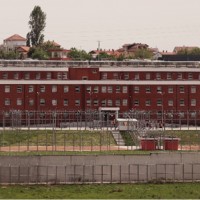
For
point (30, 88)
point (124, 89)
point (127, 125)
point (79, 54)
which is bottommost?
point (127, 125)

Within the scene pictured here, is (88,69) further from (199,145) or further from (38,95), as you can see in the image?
(199,145)

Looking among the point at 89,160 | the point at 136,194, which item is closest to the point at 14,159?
the point at 89,160

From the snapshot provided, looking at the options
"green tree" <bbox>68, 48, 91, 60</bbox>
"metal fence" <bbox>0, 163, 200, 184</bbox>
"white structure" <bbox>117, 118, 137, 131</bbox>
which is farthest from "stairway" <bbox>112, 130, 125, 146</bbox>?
"green tree" <bbox>68, 48, 91, 60</bbox>

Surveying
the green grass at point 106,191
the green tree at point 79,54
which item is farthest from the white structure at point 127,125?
the green tree at point 79,54

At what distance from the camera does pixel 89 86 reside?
92688 mm

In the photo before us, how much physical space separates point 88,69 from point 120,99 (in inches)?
245

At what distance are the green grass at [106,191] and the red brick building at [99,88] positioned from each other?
151 feet

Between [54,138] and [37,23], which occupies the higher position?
[37,23]

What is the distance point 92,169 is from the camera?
4666 cm

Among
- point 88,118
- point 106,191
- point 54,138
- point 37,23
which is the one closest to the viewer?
point 106,191

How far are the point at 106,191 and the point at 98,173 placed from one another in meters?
2.69

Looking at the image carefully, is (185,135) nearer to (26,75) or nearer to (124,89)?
(124,89)

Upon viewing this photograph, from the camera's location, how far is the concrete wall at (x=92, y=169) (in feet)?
152

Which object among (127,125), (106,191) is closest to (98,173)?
(106,191)
